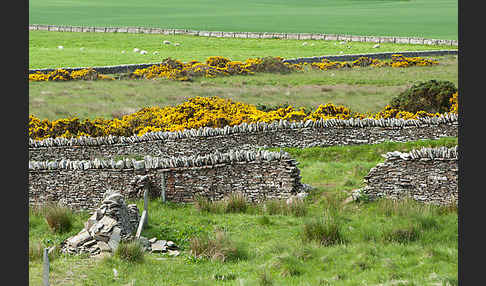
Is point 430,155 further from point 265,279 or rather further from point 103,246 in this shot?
point 103,246

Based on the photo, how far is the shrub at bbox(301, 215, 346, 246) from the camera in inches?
541

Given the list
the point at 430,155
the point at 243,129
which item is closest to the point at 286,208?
the point at 430,155

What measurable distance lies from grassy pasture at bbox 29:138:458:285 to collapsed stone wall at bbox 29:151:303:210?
2.06 feet

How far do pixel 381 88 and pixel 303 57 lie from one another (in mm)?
23032

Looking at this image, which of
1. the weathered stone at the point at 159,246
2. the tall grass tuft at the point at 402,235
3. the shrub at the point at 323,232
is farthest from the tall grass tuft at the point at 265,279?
the tall grass tuft at the point at 402,235

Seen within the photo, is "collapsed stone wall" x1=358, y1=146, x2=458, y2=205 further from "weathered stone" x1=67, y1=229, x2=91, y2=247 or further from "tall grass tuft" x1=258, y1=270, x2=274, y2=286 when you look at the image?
"weathered stone" x1=67, y1=229, x2=91, y2=247

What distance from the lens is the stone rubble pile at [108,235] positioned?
44.8 feet

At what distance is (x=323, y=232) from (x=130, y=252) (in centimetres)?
398

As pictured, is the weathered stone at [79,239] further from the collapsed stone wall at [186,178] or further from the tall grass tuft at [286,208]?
the tall grass tuft at [286,208]

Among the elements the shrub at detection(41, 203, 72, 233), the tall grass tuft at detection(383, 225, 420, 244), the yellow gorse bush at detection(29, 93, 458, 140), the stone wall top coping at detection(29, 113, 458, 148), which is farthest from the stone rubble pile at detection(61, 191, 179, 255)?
the yellow gorse bush at detection(29, 93, 458, 140)

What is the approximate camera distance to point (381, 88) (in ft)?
149

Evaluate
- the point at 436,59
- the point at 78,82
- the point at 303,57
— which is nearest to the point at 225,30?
the point at 303,57

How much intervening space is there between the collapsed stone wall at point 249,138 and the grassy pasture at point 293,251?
646 centimetres

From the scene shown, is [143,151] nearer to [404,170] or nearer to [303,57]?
[404,170]
